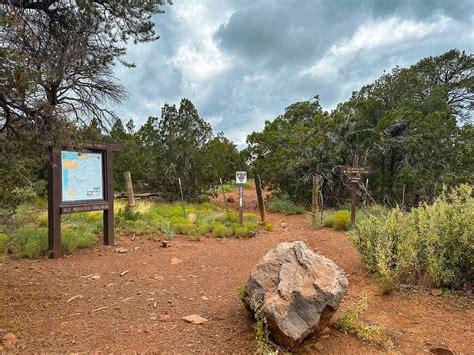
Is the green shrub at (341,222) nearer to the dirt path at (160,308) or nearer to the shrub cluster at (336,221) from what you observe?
the shrub cluster at (336,221)

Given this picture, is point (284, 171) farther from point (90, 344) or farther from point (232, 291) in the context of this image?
point (90, 344)

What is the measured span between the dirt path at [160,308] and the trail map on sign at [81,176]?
118cm

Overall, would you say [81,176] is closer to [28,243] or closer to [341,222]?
[28,243]

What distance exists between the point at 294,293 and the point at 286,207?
1090cm

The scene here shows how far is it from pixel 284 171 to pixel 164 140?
17.5 ft

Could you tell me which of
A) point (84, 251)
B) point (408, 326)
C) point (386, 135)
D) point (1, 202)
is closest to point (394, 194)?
point (386, 135)

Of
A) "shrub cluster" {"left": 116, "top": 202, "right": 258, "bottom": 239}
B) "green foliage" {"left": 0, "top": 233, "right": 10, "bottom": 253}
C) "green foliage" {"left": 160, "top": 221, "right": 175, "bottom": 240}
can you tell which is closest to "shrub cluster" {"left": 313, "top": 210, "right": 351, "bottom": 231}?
"shrub cluster" {"left": 116, "top": 202, "right": 258, "bottom": 239}

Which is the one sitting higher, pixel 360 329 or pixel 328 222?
pixel 328 222

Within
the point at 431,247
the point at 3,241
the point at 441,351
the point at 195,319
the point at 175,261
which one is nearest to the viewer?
the point at 441,351

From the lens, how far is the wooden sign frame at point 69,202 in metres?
6.42

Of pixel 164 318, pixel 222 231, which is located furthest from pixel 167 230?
pixel 164 318

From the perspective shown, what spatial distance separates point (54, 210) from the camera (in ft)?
21.3

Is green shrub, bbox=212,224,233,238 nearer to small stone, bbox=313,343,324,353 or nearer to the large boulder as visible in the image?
the large boulder

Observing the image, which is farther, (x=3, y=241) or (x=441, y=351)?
(x=3, y=241)
